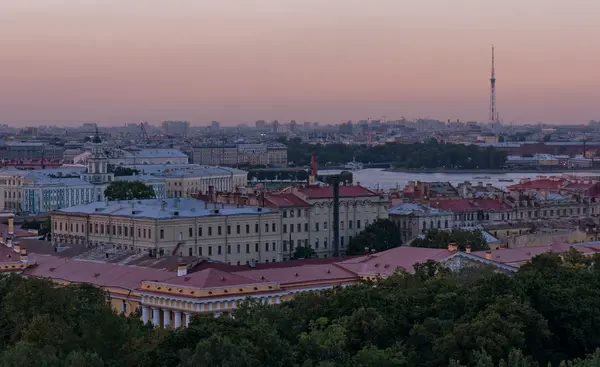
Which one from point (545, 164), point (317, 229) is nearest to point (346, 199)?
point (317, 229)

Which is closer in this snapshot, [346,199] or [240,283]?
[240,283]

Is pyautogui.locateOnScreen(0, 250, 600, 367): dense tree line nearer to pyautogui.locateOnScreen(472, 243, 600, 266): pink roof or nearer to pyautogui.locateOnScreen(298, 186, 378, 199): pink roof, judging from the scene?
pyautogui.locateOnScreen(472, 243, 600, 266): pink roof

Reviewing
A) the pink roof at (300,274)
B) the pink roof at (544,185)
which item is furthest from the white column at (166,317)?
the pink roof at (544,185)

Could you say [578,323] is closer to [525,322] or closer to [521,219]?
[525,322]

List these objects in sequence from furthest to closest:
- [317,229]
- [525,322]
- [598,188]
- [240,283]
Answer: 1. [598,188]
2. [317,229]
3. [240,283]
4. [525,322]

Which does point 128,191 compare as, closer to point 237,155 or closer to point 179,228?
point 179,228
